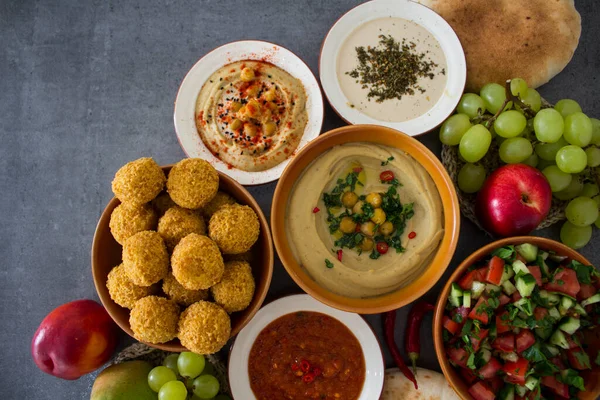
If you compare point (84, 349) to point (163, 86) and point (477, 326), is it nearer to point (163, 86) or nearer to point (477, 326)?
point (163, 86)

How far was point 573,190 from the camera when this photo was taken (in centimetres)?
230

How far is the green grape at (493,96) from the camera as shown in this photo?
7.58ft

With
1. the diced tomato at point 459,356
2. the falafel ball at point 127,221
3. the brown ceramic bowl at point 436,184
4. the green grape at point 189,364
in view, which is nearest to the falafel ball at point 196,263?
the falafel ball at point 127,221

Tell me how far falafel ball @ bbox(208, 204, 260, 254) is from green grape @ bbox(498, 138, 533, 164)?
3.80 feet

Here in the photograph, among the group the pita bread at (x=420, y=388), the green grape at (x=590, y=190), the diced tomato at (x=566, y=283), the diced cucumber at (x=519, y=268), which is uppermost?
the green grape at (x=590, y=190)

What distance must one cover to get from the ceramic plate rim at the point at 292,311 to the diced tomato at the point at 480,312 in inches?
17.9

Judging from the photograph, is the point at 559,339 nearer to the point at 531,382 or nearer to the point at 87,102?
the point at 531,382

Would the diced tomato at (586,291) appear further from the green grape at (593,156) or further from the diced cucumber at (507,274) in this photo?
the green grape at (593,156)

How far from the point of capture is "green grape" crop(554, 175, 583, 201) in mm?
2299

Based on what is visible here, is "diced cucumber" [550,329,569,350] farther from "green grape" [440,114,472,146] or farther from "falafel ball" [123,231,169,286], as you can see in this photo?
"falafel ball" [123,231,169,286]

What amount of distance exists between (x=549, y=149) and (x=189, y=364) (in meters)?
1.82

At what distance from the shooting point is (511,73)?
2.42 metres

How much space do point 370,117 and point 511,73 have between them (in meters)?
0.72

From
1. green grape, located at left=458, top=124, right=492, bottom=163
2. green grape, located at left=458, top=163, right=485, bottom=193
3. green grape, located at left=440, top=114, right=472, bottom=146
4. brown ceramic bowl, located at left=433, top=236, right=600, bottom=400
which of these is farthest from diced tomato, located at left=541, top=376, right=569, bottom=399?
green grape, located at left=440, top=114, right=472, bottom=146
